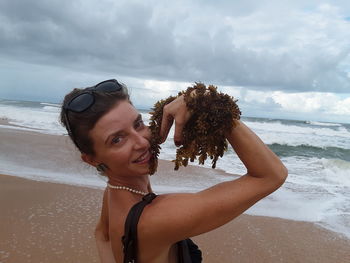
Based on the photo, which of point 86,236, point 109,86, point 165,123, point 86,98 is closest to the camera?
point 165,123

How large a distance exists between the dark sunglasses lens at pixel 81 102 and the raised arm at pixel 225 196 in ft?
1.37

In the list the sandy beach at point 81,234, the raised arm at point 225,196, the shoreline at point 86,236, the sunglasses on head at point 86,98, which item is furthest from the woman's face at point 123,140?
the shoreline at point 86,236

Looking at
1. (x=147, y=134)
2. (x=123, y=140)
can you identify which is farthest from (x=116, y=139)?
(x=147, y=134)

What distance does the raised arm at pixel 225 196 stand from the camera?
134 cm

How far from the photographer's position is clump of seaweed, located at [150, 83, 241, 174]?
4.44ft

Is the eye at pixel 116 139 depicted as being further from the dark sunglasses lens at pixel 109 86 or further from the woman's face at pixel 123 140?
the dark sunglasses lens at pixel 109 86

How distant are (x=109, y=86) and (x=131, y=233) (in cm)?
71

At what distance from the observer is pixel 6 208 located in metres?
5.81

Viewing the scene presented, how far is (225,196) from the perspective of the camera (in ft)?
4.41

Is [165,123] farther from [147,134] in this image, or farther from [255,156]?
[255,156]

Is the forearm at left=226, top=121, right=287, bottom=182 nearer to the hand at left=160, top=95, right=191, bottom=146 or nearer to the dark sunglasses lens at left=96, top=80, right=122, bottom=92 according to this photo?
the hand at left=160, top=95, right=191, bottom=146

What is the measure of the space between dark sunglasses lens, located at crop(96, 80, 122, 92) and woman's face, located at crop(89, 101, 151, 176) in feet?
0.45

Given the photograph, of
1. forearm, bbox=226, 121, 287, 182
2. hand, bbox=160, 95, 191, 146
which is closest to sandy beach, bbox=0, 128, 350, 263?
hand, bbox=160, 95, 191, 146

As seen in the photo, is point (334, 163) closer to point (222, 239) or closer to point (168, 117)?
point (222, 239)
